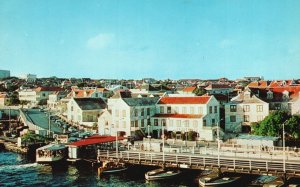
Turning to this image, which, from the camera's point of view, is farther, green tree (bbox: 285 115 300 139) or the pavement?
the pavement

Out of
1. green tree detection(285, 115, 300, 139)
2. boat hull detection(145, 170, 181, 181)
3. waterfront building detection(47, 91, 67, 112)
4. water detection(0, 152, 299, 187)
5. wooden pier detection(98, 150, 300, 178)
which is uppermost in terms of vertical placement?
waterfront building detection(47, 91, 67, 112)

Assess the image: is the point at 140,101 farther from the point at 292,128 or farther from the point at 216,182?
the point at 216,182

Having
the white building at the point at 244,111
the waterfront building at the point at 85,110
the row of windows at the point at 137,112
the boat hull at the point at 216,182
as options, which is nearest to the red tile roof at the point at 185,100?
the row of windows at the point at 137,112

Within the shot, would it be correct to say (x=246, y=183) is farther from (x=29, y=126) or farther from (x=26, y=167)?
(x=29, y=126)

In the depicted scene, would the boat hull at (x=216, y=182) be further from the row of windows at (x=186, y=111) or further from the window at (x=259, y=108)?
the window at (x=259, y=108)

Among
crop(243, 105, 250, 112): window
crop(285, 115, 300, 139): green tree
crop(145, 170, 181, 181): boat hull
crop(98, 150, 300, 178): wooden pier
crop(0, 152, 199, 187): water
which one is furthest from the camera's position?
crop(243, 105, 250, 112): window

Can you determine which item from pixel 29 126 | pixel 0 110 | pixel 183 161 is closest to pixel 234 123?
pixel 183 161

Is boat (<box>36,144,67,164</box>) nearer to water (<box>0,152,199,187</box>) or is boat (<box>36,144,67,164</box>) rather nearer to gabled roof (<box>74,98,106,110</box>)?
water (<box>0,152,199,187</box>)

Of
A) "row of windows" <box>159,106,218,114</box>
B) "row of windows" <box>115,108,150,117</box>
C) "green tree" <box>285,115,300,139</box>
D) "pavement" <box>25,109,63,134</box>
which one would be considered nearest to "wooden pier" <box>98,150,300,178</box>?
"green tree" <box>285,115,300,139</box>
